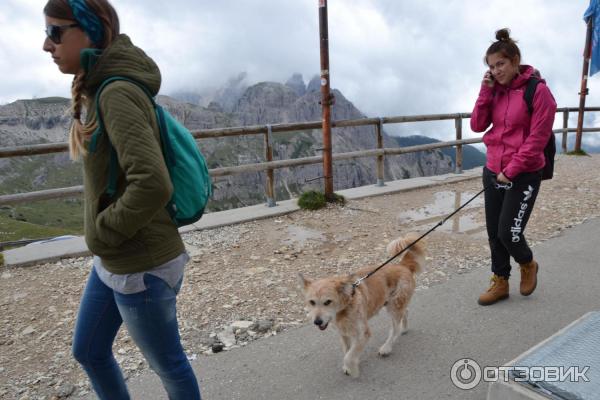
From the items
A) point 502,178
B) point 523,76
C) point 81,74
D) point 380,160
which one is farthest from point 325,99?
point 81,74

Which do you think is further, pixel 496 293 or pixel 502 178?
pixel 496 293

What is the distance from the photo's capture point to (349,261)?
5383 mm

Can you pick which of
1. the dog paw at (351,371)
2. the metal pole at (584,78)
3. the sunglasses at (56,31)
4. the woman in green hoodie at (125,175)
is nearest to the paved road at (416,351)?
the dog paw at (351,371)

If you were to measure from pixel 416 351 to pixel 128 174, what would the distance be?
2.63m

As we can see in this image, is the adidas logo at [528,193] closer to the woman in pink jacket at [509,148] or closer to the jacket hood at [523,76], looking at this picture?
the woman in pink jacket at [509,148]

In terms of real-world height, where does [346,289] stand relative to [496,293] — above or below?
above

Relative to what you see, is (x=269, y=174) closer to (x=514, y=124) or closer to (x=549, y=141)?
(x=514, y=124)

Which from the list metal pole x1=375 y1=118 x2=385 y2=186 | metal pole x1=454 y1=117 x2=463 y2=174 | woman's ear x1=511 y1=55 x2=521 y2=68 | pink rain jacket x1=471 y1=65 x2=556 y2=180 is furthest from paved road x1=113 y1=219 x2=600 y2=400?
metal pole x1=454 y1=117 x2=463 y2=174

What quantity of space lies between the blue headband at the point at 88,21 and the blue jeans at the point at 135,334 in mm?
984

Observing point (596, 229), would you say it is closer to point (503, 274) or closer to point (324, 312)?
point (503, 274)

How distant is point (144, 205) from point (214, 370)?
1.99 meters

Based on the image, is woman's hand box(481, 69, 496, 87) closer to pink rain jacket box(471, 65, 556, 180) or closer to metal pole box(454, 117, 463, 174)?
pink rain jacket box(471, 65, 556, 180)

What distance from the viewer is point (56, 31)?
175cm

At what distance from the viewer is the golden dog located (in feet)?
10.2
